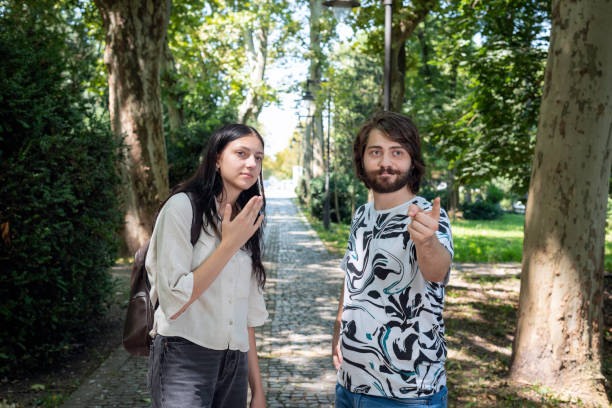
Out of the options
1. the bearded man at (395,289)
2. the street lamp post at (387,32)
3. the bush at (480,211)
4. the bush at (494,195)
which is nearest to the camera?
the bearded man at (395,289)

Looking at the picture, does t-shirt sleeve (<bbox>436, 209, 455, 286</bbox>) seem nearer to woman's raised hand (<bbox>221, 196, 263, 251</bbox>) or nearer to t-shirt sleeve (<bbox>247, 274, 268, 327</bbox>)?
woman's raised hand (<bbox>221, 196, 263, 251</bbox>)

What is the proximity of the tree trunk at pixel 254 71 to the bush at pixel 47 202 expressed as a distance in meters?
14.7

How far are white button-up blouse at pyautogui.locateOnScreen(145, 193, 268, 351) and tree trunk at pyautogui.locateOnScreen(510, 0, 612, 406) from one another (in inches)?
141

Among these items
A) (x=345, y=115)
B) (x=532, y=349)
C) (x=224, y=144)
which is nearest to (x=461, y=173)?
(x=532, y=349)

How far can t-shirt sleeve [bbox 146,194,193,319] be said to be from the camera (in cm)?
198

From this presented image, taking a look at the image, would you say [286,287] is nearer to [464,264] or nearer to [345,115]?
[464,264]

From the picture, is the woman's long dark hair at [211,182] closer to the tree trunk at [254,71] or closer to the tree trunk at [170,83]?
the tree trunk at [170,83]

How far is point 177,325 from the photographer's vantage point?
2.12m

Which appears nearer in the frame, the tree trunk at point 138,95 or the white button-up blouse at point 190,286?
the white button-up blouse at point 190,286

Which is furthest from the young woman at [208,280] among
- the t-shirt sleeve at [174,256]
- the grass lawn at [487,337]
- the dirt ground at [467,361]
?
the grass lawn at [487,337]

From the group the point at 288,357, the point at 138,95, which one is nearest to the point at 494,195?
the point at 138,95

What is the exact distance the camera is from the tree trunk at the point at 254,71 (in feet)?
67.1

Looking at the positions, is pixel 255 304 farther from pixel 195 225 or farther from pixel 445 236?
pixel 445 236

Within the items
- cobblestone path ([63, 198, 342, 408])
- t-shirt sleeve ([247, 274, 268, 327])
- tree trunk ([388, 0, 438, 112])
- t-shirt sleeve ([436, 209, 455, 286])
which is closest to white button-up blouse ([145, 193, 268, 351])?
t-shirt sleeve ([247, 274, 268, 327])
